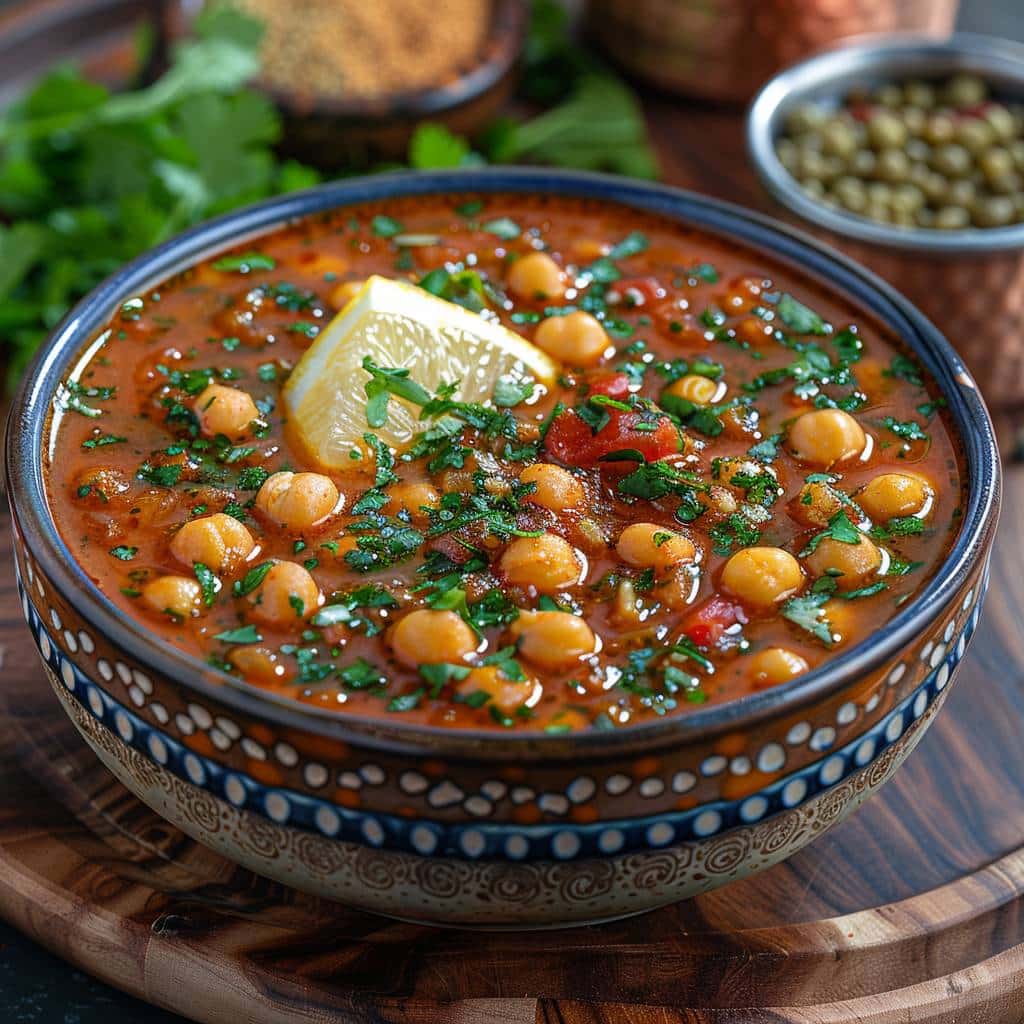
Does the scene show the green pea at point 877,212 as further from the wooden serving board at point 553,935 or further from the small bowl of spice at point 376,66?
the wooden serving board at point 553,935

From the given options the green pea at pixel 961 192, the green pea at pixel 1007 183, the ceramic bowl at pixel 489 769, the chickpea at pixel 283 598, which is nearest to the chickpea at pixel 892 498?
the ceramic bowl at pixel 489 769

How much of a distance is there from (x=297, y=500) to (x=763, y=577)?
93 centimetres

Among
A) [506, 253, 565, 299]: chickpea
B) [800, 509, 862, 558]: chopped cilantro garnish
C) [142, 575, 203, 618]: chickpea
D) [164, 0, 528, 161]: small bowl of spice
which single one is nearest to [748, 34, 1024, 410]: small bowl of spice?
[164, 0, 528, 161]: small bowl of spice

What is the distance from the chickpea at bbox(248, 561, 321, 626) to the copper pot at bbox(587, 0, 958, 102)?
3.78 m

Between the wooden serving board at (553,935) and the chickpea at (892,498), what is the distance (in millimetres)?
757

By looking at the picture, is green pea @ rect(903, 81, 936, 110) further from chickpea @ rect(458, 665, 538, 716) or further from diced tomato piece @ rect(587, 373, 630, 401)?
chickpea @ rect(458, 665, 538, 716)

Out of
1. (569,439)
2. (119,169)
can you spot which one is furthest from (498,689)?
(119,169)

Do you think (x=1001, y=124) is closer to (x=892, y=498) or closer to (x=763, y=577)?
(x=892, y=498)

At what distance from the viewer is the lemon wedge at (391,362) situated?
320 cm

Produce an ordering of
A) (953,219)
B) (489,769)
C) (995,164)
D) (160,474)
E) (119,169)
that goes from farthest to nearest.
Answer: (995,164) < (953,219) < (119,169) < (160,474) < (489,769)

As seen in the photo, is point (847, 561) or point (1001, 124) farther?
point (1001, 124)

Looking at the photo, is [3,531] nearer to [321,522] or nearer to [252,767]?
[321,522]

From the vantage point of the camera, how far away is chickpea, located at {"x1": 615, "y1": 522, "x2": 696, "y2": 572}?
2875 mm

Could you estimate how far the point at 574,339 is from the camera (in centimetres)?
346
